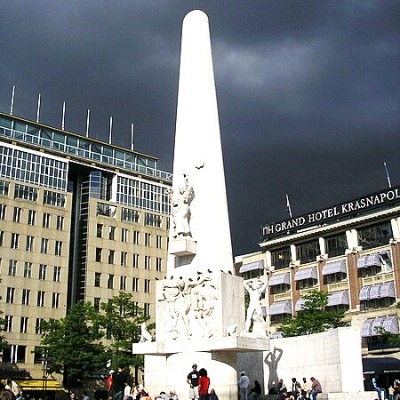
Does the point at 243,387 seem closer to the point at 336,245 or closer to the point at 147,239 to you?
the point at 336,245

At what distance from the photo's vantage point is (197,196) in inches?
1029

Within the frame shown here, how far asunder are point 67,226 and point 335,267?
34369mm

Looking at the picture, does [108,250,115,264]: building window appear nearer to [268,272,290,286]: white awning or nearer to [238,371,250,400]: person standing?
[268,272,290,286]: white awning

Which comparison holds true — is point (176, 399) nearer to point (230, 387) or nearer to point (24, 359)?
point (230, 387)

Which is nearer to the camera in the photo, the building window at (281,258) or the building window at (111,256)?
the building window at (281,258)

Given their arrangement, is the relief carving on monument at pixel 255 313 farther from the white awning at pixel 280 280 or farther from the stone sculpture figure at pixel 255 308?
the white awning at pixel 280 280

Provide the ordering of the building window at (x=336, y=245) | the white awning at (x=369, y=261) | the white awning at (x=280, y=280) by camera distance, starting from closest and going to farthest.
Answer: the white awning at (x=369, y=261)
the building window at (x=336, y=245)
the white awning at (x=280, y=280)

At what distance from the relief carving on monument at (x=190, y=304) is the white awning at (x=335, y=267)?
46.4 meters

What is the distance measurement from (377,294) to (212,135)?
42.5 m

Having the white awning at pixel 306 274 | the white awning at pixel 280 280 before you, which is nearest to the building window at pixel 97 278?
the white awning at pixel 280 280

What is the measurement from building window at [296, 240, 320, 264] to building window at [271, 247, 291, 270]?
6.24ft

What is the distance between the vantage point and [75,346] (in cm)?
5659

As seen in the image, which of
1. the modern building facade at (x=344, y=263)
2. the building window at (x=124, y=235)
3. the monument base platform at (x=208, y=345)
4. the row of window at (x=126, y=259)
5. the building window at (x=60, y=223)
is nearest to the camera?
the monument base platform at (x=208, y=345)

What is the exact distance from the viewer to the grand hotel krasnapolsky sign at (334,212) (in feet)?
221
